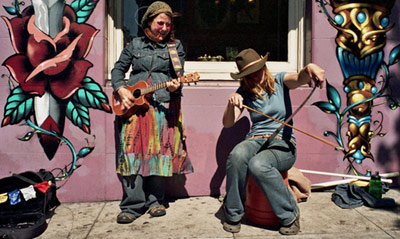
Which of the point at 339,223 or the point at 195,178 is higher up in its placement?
the point at 195,178

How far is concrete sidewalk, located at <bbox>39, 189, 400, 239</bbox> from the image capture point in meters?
2.93

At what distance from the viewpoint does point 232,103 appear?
2.96m

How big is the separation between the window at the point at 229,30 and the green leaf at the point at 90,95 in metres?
0.70

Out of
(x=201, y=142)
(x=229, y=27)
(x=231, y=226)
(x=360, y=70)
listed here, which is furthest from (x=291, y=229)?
(x=229, y=27)

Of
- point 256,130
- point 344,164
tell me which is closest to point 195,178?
point 256,130

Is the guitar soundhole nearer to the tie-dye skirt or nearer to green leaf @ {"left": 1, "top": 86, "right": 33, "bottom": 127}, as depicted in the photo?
the tie-dye skirt

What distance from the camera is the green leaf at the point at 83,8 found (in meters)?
3.69

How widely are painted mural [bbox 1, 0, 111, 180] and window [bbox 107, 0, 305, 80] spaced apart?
0.58m

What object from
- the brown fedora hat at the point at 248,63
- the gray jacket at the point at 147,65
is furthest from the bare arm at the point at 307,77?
the gray jacket at the point at 147,65

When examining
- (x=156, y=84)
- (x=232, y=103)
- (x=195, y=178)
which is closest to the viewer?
(x=232, y=103)

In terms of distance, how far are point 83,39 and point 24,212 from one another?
1.79 metres

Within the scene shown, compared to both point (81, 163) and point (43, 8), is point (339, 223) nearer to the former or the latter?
point (81, 163)

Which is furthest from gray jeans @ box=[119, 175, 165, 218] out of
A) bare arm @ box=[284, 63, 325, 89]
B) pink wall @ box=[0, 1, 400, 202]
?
bare arm @ box=[284, 63, 325, 89]

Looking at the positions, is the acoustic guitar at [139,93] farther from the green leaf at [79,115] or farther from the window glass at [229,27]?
the window glass at [229,27]
